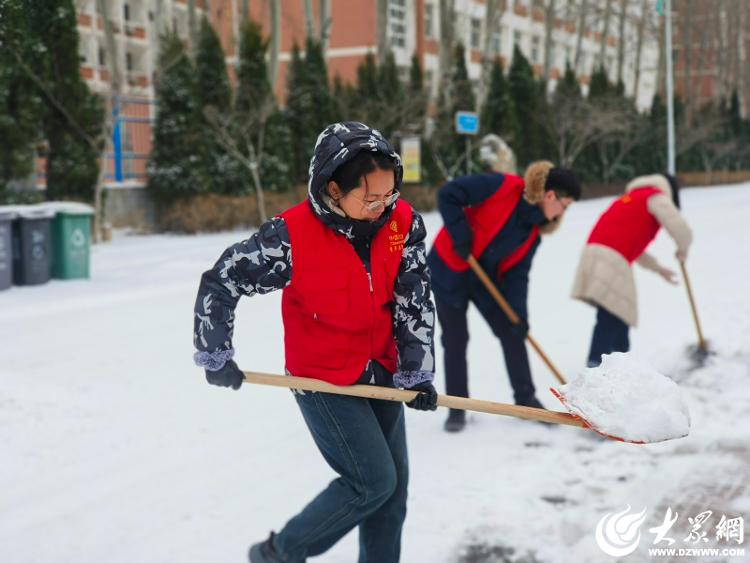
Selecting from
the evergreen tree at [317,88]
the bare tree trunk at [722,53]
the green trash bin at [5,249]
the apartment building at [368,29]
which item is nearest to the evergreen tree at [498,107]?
the apartment building at [368,29]

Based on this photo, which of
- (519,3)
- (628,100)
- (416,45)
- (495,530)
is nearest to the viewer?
(495,530)

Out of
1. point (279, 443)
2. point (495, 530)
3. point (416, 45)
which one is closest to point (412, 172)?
point (279, 443)

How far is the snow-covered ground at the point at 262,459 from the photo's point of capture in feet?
10.1

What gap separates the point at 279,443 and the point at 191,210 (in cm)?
1100

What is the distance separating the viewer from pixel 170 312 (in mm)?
7457

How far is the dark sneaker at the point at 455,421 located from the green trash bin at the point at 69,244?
19.9 feet

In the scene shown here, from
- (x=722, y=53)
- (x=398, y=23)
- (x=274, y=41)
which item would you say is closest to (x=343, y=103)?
(x=274, y=41)

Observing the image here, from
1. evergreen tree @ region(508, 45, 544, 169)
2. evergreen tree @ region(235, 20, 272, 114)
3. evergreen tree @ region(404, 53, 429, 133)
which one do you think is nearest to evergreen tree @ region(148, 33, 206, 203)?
evergreen tree @ region(235, 20, 272, 114)

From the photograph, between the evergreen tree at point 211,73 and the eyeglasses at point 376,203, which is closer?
the eyeglasses at point 376,203

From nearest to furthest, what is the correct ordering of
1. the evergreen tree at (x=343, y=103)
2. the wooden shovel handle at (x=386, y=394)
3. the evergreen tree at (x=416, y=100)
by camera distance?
the wooden shovel handle at (x=386, y=394) → the evergreen tree at (x=343, y=103) → the evergreen tree at (x=416, y=100)

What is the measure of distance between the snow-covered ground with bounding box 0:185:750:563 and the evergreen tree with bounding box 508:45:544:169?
18.3 meters

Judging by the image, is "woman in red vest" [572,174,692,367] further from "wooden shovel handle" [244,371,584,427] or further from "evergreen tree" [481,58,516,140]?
"evergreen tree" [481,58,516,140]

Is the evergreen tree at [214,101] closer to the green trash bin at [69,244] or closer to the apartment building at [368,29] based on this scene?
the green trash bin at [69,244]

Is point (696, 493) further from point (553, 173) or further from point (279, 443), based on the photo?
point (279, 443)
